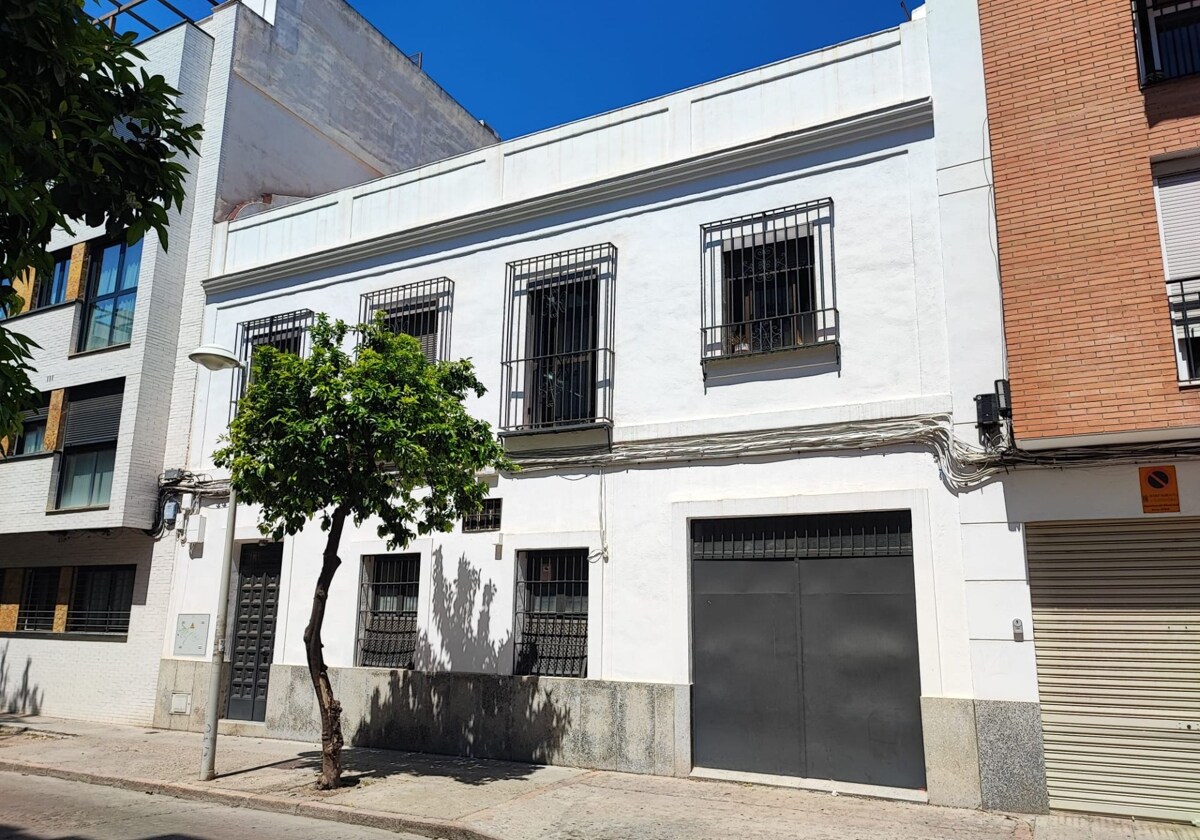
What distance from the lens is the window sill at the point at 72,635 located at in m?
14.6

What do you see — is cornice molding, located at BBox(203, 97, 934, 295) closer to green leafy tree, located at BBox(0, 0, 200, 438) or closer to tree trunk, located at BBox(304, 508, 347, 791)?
tree trunk, located at BBox(304, 508, 347, 791)

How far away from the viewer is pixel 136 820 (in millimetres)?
8125

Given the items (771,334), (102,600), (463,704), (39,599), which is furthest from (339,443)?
(39,599)

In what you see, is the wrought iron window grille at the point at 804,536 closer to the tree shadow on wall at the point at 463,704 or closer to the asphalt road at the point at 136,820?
the tree shadow on wall at the point at 463,704

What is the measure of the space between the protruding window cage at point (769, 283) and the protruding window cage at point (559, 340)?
53.1 inches

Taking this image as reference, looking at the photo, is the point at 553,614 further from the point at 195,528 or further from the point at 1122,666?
the point at 195,528

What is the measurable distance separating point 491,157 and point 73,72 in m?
7.91

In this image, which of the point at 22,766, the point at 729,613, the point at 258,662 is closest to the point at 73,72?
the point at 729,613

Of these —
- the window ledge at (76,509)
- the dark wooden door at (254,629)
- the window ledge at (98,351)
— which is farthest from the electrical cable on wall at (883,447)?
the window ledge at (98,351)

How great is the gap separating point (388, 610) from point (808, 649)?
5691 millimetres

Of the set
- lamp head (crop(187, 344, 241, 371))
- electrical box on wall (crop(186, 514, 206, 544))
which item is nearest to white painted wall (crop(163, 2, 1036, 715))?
electrical box on wall (crop(186, 514, 206, 544))

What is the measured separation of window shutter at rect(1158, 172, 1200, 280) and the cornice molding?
2.43 metres

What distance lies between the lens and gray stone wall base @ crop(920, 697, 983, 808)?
322 inches

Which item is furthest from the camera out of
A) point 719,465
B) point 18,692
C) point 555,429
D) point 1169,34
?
point 18,692
